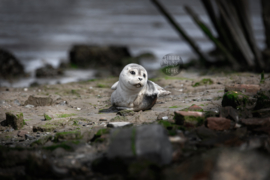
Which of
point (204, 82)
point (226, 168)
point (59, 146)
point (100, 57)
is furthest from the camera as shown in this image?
point (100, 57)

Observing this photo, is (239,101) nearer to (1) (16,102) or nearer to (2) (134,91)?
(2) (134,91)

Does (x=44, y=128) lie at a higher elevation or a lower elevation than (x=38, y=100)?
lower

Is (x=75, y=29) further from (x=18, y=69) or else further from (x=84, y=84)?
(x=84, y=84)

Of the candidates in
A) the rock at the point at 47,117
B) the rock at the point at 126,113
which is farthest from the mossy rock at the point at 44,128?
the rock at the point at 126,113

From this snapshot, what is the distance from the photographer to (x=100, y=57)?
9.80m

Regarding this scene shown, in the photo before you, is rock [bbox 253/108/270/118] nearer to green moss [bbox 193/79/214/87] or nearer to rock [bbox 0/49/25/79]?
green moss [bbox 193/79/214/87]

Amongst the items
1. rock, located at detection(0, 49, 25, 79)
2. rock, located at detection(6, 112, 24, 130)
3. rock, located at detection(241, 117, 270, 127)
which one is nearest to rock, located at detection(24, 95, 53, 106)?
rock, located at detection(6, 112, 24, 130)

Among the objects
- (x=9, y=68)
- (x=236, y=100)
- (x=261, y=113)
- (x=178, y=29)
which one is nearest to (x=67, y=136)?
(x=236, y=100)

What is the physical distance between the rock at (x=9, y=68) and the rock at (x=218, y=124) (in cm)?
609

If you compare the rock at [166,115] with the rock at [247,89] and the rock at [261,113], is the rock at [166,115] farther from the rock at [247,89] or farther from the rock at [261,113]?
the rock at [247,89]

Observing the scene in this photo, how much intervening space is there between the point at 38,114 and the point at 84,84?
1.92 meters

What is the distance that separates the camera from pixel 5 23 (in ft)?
58.6

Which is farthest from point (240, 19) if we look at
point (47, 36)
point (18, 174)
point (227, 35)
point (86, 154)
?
point (47, 36)

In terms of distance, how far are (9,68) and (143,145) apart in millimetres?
6767
